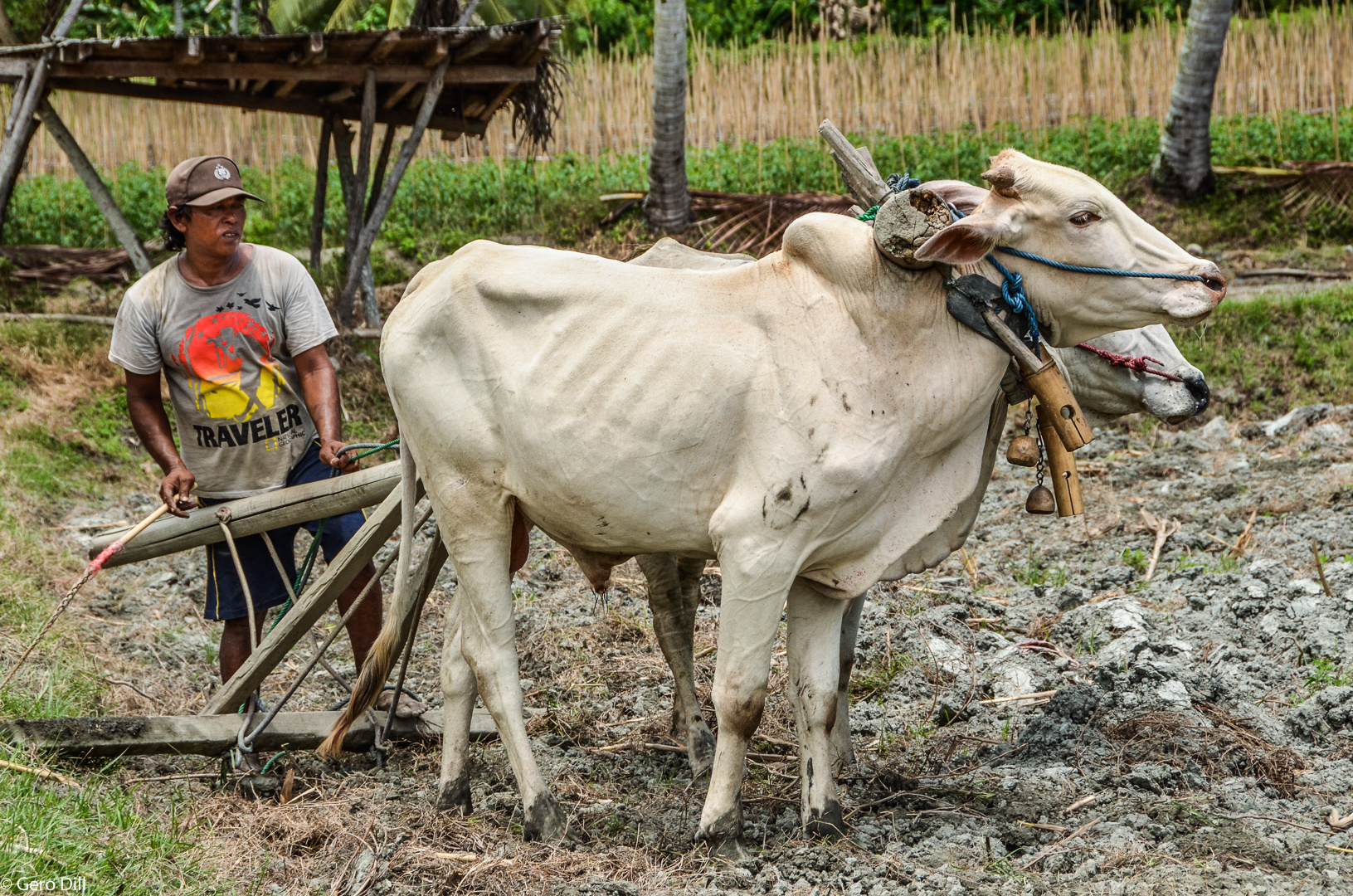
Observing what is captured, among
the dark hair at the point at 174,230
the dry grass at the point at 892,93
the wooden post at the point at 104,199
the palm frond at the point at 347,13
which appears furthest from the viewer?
the palm frond at the point at 347,13

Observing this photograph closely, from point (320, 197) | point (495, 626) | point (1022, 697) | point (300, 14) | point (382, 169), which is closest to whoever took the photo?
point (495, 626)

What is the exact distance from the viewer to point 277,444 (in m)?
4.73

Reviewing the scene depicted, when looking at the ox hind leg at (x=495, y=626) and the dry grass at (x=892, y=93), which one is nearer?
Answer: the ox hind leg at (x=495, y=626)

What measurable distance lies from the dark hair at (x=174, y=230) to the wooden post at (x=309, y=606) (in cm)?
123

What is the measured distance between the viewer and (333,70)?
8664 millimetres

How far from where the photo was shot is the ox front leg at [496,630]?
4.04 m

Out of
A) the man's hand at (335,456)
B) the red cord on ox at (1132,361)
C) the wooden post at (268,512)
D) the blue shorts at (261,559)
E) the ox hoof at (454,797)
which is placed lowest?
the ox hoof at (454,797)

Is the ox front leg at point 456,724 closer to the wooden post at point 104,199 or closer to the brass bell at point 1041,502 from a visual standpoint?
the brass bell at point 1041,502

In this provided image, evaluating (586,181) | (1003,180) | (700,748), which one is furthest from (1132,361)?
(586,181)

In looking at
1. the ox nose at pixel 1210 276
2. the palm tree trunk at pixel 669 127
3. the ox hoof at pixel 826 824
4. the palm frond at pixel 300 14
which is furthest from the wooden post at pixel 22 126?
the ox nose at pixel 1210 276

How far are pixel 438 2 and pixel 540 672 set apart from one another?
27.5 ft

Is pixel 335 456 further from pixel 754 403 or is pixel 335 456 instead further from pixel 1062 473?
pixel 1062 473

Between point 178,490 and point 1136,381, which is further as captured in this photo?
point 178,490

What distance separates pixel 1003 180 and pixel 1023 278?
0.94 feet
